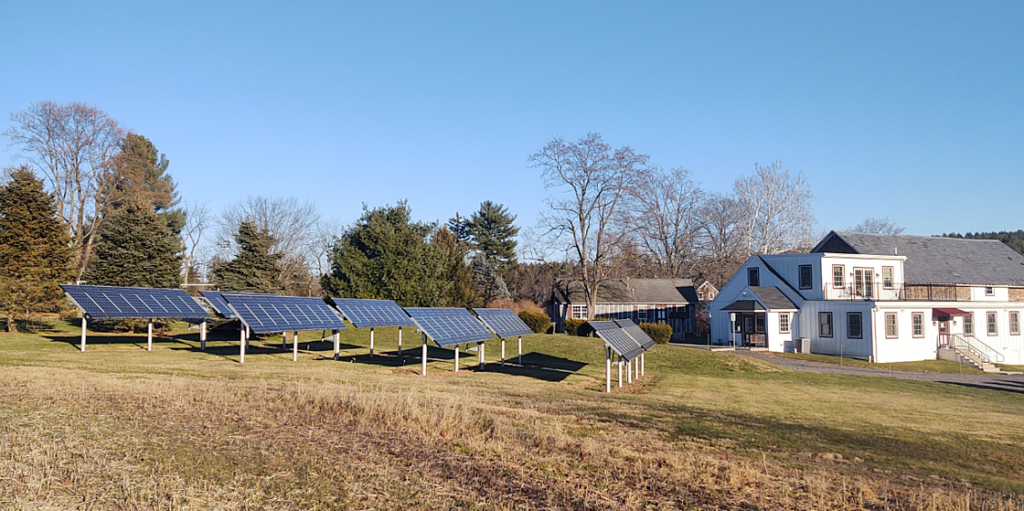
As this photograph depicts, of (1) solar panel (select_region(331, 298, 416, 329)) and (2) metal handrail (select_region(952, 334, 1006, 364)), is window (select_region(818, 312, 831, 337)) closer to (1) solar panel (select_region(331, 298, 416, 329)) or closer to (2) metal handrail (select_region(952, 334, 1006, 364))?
(2) metal handrail (select_region(952, 334, 1006, 364))

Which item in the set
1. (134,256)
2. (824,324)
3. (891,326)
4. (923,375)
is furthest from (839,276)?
(134,256)

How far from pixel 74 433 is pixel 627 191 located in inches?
1650

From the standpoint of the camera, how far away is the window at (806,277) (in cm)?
4084

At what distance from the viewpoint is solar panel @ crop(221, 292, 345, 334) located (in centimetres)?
2141

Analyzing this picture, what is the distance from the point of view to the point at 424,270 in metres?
42.2

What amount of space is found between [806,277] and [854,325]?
15.0 ft

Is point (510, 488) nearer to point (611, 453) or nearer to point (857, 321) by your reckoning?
point (611, 453)

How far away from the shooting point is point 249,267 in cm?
3781

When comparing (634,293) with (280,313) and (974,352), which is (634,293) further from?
(280,313)

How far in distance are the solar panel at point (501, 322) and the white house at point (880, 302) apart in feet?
60.7

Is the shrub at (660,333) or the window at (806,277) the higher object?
the window at (806,277)

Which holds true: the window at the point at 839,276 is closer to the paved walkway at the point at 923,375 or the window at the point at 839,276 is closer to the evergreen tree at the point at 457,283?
the paved walkway at the point at 923,375

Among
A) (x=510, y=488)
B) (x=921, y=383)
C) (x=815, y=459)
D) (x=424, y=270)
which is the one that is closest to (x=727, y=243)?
(x=424, y=270)

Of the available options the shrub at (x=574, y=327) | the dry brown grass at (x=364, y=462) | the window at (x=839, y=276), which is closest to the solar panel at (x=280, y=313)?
the dry brown grass at (x=364, y=462)
